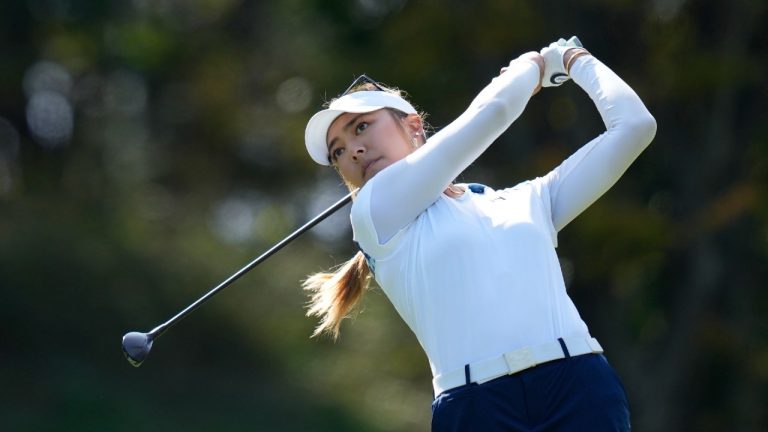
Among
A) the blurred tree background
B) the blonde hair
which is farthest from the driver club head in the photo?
the blurred tree background

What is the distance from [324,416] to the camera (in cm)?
1153

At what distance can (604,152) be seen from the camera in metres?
3.12

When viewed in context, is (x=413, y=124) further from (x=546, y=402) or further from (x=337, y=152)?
(x=546, y=402)

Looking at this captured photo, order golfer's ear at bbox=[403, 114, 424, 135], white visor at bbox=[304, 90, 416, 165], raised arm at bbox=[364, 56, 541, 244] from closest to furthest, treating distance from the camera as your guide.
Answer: raised arm at bbox=[364, 56, 541, 244] < white visor at bbox=[304, 90, 416, 165] < golfer's ear at bbox=[403, 114, 424, 135]

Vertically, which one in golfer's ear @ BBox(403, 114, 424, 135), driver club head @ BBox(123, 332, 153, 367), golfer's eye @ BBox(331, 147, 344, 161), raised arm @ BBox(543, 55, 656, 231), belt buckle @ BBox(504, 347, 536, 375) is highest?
golfer's ear @ BBox(403, 114, 424, 135)

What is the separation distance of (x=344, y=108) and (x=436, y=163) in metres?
0.41

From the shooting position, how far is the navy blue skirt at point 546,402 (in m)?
2.88

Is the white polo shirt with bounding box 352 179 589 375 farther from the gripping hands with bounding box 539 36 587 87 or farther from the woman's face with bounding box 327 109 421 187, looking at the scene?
the gripping hands with bounding box 539 36 587 87

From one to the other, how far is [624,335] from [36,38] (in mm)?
6352

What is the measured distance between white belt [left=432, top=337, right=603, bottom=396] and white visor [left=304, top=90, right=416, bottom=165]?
71 cm

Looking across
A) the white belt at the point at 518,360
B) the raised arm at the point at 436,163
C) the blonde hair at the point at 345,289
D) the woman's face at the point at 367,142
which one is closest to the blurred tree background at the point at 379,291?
the blonde hair at the point at 345,289

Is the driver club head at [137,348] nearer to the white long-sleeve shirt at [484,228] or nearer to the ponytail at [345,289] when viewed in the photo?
the ponytail at [345,289]

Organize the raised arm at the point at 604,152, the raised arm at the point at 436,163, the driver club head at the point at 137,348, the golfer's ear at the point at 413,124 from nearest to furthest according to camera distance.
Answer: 1. the raised arm at the point at 436,163
2. the raised arm at the point at 604,152
3. the golfer's ear at the point at 413,124
4. the driver club head at the point at 137,348

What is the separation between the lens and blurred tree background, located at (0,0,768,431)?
36.0 feet
